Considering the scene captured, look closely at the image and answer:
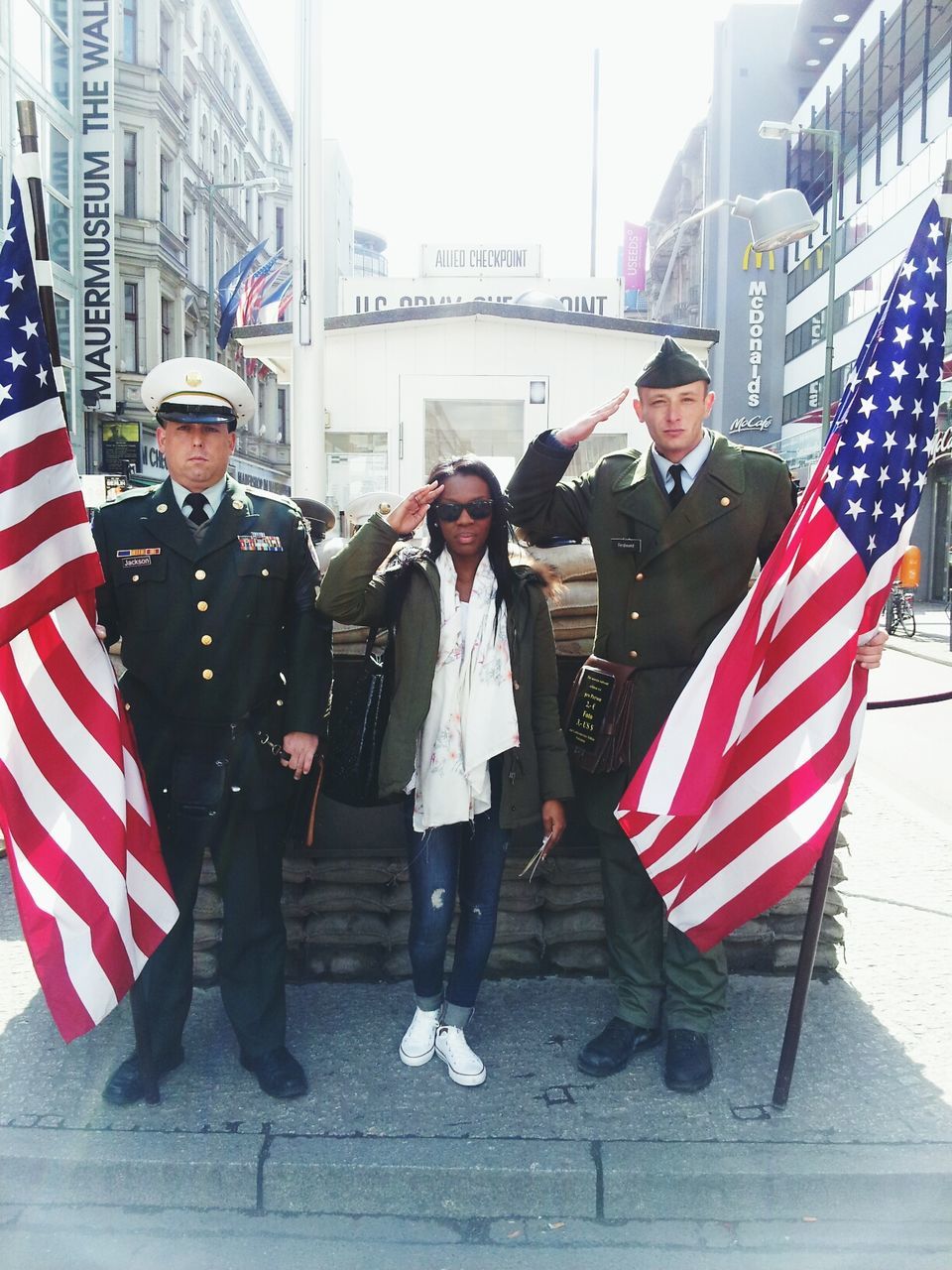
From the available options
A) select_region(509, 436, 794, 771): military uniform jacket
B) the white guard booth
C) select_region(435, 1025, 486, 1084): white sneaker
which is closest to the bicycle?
the white guard booth

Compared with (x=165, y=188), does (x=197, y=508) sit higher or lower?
lower

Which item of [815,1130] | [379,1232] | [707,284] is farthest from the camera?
[707,284]

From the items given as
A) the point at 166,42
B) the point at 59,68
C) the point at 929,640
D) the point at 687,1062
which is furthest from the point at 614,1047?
the point at 166,42

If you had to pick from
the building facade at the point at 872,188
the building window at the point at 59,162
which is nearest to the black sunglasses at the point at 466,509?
the building facade at the point at 872,188

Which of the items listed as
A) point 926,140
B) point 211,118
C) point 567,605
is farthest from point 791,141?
point 567,605

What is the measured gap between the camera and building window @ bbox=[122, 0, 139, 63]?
115 ft

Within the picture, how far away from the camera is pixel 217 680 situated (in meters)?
3.30

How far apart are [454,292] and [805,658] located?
15.8 meters

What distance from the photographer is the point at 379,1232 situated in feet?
9.46

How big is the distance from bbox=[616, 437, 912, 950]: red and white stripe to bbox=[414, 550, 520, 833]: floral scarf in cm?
47

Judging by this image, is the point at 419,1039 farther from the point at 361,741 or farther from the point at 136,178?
the point at 136,178

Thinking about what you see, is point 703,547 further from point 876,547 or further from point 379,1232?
point 379,1232

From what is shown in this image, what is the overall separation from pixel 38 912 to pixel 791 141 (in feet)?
162

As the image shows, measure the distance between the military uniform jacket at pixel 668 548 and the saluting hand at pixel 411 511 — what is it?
0.43m
